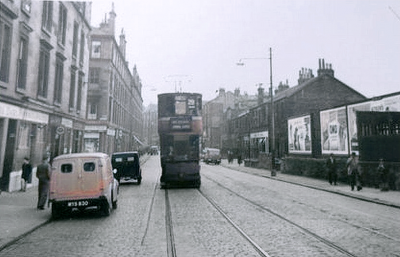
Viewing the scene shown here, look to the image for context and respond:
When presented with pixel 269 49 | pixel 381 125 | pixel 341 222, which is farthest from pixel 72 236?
pixel 269 49

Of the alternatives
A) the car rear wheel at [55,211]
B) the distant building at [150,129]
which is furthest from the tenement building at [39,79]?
the distant building at [150,129]

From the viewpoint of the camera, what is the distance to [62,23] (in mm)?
21094

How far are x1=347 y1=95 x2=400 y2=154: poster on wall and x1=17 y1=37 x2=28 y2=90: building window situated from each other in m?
18.4

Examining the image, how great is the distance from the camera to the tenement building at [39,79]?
14141mm

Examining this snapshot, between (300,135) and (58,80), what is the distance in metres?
20.1

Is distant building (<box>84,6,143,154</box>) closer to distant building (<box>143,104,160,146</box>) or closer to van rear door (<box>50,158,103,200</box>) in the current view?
van rear door (<box>50,158,103,200</box>)

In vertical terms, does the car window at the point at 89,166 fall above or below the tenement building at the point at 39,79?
below

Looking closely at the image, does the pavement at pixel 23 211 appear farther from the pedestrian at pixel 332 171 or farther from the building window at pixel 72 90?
the building window at pixel 72 90

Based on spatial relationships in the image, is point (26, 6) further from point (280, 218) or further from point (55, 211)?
point (280, 218)

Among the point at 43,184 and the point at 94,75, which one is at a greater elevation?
the point at 94,75

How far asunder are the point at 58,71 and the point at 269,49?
1655cm

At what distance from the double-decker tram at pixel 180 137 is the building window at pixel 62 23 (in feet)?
28.1

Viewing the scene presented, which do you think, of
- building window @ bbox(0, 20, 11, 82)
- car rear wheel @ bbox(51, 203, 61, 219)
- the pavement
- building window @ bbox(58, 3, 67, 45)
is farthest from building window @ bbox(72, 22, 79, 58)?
car rear wheel @ bbox(51, 203, 61, 219)

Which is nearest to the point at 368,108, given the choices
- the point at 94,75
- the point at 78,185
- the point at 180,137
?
the point at 180,137
